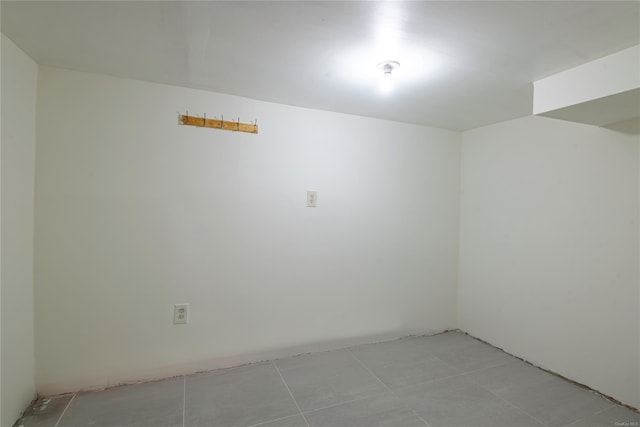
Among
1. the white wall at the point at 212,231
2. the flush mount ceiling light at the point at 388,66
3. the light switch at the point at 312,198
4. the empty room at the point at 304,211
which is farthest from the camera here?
the light switch at the point at 312,198

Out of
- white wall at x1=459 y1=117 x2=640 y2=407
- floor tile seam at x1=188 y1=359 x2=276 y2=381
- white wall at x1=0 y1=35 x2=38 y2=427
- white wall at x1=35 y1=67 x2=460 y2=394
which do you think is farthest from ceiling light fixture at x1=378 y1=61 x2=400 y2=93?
floor tile seam at x1=188 y1=359 x2=276 y2=381

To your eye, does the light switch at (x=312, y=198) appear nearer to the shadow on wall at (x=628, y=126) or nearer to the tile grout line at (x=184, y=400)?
the tile grout line at (x=184, y=400)

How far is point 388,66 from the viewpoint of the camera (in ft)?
5.32

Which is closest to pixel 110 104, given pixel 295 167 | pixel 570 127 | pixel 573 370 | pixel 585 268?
pixel 295 167

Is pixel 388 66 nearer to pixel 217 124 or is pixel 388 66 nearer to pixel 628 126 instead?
pixel 217 124

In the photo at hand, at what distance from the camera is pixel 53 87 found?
176cm

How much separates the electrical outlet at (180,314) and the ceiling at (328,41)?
1.42 m

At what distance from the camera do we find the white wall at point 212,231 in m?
1.82

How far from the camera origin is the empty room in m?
1.42

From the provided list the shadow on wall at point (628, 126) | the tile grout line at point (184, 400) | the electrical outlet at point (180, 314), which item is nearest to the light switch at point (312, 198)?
the electrical outlet at point (180, 314)

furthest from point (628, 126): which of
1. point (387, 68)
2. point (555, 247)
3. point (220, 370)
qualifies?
point (220, 370)

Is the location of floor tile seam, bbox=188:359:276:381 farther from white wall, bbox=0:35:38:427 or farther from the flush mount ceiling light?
the flush mount ceiling light

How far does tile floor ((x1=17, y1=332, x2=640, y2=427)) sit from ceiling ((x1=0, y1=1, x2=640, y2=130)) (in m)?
1.86

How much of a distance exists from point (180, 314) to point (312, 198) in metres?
1.20
